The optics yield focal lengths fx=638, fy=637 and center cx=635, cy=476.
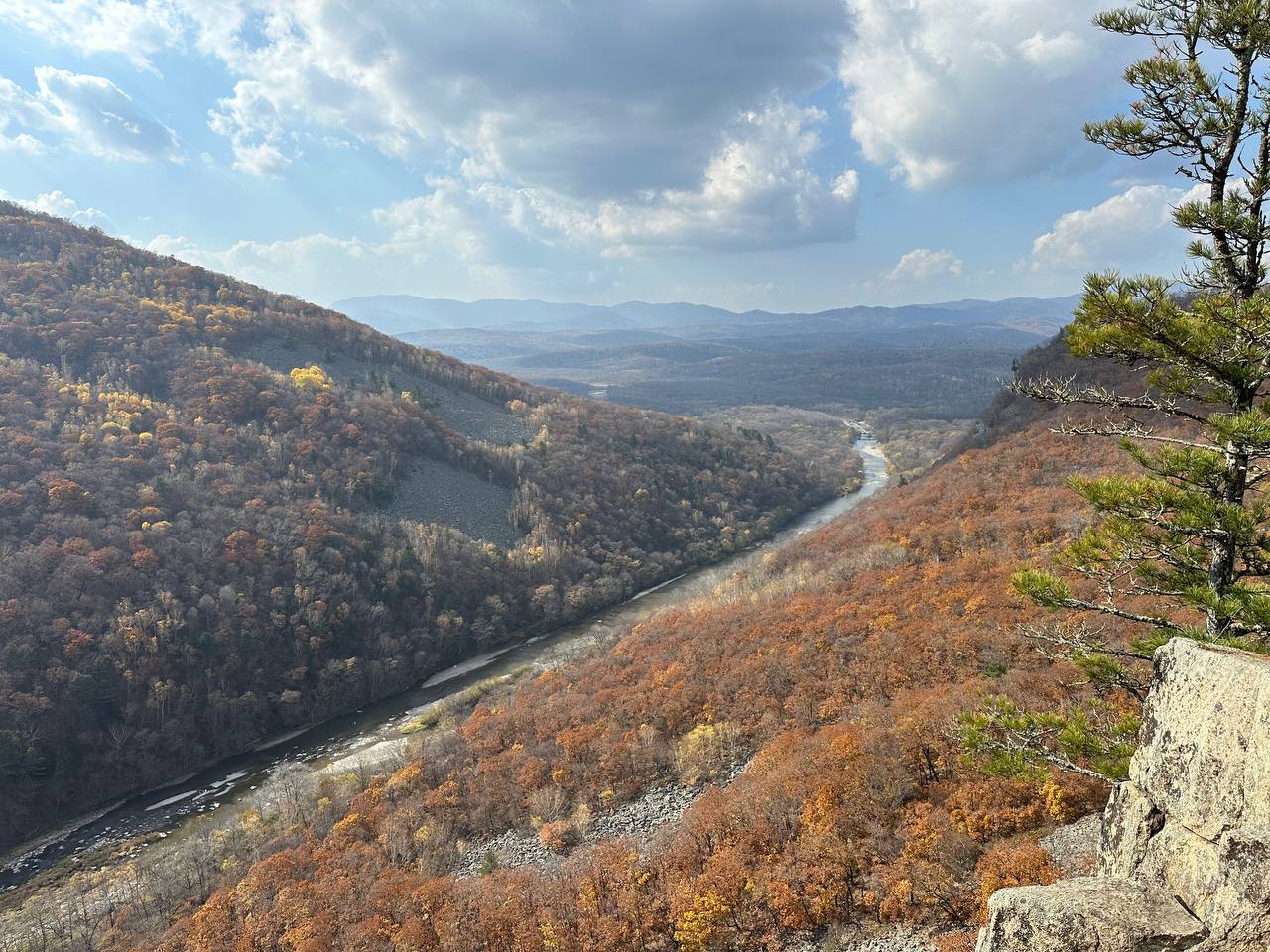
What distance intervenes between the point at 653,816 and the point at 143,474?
202 feet

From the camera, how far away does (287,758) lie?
150ft

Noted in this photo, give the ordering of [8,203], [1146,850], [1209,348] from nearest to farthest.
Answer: [1146,850]
[1209,348]
[8,203]

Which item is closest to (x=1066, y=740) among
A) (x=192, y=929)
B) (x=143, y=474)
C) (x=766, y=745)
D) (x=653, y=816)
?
(x=766, y=745)

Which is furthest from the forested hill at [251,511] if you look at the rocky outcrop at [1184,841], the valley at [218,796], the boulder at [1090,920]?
the rocky outcrop at [1184,841]

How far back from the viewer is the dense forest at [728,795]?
1413cm

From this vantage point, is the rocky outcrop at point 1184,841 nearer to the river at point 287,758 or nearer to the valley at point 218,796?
the valley at point 218,796

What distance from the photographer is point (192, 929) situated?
22438 mm

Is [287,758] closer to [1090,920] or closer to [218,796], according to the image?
[218,796]

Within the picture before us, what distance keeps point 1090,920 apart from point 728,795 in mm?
14077

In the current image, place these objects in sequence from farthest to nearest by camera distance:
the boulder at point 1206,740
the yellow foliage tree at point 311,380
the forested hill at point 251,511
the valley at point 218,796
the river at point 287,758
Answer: the yellow foliage tree at point 311,380 < the forested hill at point 251,511 < the river at point 287,758 < the valley at point 218,796 < the boulder at point 1206,740

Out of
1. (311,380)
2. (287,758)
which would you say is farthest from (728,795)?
(311,380)

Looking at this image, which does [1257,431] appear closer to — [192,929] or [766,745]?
[766,745]

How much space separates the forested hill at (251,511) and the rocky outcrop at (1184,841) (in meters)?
53.9

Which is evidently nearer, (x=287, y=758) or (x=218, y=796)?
(x=218, y=796)
